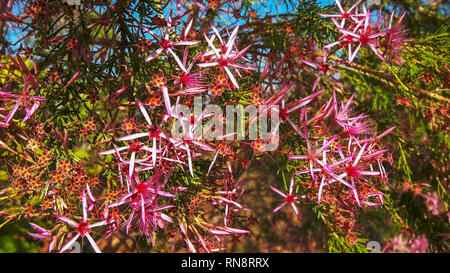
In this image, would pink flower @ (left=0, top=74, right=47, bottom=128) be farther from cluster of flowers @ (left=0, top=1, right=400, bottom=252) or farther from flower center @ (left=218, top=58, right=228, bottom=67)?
flower center @ (left=218, top=58, right=228, bottom=67)

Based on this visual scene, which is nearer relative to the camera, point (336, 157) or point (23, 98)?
point (23, 98)

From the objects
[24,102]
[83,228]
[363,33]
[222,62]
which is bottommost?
[83,228]

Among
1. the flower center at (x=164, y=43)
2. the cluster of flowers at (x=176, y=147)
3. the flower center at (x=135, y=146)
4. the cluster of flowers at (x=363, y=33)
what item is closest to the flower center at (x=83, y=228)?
the cluster of flowers at (x=176, y=147)

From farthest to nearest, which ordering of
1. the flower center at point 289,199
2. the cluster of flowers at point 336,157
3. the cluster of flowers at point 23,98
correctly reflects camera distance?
1. the flower center at point 289,199
2. the cluster of flowers at point 336,157
3. the cluster of flowers at point 23,98

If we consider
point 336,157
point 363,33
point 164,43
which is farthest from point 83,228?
point 363,33

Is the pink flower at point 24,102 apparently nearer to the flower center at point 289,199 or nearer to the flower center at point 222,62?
the flower center at point 222,62

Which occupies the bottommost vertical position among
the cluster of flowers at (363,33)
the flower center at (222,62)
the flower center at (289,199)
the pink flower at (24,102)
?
the flower center at (289,199)

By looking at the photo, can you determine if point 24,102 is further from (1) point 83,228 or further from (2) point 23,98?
(1) point 83,228

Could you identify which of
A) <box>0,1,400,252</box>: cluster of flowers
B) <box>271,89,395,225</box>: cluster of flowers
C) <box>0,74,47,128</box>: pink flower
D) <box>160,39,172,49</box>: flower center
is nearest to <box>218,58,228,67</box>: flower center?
<box>0,1,400,252</box>: cluster of flowers

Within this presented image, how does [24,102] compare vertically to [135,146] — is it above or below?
above

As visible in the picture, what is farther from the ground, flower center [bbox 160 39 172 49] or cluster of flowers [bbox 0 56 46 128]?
flower center [bbox 160 39 172 49]

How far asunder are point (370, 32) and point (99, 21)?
0.98m
